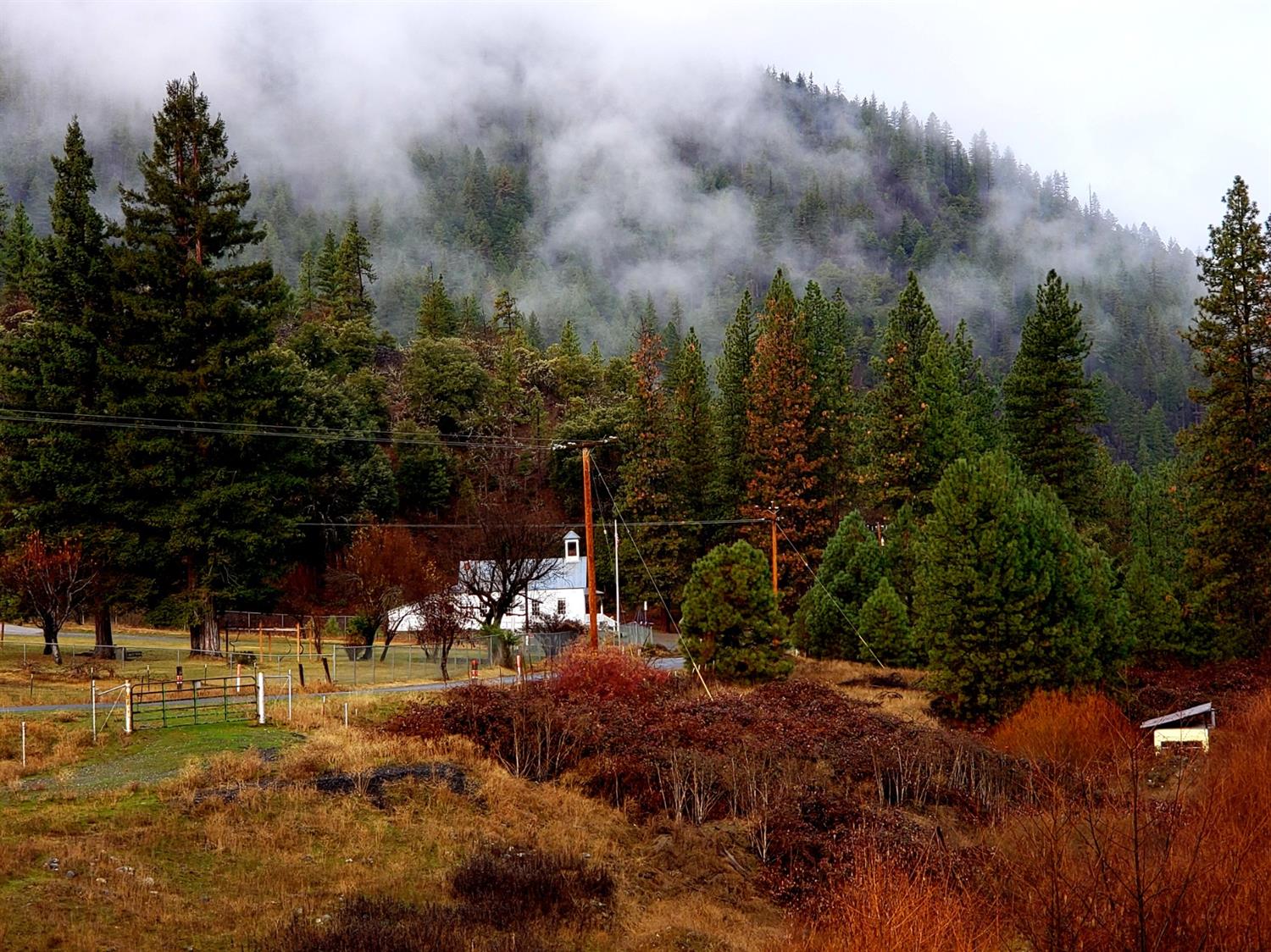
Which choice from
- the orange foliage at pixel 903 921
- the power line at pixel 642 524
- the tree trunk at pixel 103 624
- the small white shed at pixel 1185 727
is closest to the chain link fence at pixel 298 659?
the tree trunk at pixel 103 624

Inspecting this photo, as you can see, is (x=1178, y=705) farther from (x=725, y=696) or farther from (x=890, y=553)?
(x=890, y=553)

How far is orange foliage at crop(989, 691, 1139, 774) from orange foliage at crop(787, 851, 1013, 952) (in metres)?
12.4

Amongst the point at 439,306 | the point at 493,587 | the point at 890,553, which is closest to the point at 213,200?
the point at 493,587

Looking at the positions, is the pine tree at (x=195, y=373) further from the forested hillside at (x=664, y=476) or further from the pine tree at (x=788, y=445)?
the pine tree at (x=788, y=445)

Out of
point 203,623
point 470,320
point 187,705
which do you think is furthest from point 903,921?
point 470,320

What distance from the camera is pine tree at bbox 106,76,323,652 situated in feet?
129

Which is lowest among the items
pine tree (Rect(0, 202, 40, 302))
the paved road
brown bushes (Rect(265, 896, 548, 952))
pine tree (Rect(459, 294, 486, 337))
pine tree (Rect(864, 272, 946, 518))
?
brown bushes (Rect(265, 896, 548, 952))

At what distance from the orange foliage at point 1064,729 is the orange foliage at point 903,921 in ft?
40.7

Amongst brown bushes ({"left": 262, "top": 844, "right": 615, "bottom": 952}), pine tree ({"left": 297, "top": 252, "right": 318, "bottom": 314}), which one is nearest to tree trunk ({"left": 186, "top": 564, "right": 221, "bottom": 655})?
brown bushes ({"left": 262, "top": 844, "right": 615, "bottom": 952})

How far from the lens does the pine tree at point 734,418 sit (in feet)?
211

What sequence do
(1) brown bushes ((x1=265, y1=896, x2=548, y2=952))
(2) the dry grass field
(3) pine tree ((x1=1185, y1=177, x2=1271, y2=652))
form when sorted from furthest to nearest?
(3) pine tree ((x1=1185, y1=177, x2=1271, y2=652)), (1) brown bushes ((x1=265, y1=896, x2=548, y2=952)), (2) the dry grass field

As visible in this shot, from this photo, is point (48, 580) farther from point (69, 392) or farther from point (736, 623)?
point (736, 623)

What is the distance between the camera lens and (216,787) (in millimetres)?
17719

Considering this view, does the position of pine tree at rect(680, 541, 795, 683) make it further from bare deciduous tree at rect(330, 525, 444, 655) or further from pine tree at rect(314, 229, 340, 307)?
pine tree at rect(314, 229, 340, 307)
